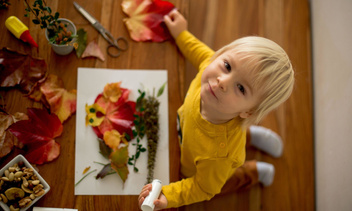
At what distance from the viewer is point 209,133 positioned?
29.6 inches

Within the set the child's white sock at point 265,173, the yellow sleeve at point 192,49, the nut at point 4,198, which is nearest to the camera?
the nut at point 4,198

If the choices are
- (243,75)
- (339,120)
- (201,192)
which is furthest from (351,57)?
(201,192)

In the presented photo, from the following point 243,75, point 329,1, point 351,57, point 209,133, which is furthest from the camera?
point 329,1

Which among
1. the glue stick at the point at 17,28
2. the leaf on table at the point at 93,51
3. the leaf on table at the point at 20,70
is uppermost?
the glue stick at the point at 17,28

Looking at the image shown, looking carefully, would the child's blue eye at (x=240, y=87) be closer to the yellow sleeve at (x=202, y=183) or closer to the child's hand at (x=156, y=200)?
the yellow sleeve at (x=202, y=183)

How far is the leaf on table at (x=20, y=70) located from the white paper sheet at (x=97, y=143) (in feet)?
0.35

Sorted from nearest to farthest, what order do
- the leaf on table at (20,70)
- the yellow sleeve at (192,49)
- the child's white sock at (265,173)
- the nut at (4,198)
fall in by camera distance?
1. the nut at (4,198)
2. the leaf on table at (20,70)
3. the yellow sleeve at (192,49)
4. the child's white sock at (265,173)

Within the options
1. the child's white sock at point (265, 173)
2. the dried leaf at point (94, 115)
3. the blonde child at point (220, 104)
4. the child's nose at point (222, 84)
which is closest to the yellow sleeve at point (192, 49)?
the blonde child at point (220, 104)

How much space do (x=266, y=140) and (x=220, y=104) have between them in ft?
1.89

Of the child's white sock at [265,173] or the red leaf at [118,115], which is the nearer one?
the red leaf at [118,115]

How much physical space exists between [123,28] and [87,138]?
0.34m

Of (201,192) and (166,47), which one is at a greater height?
(166,47)

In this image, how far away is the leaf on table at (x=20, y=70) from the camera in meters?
0.73

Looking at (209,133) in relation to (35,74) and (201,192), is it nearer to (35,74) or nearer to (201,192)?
(201,192)
